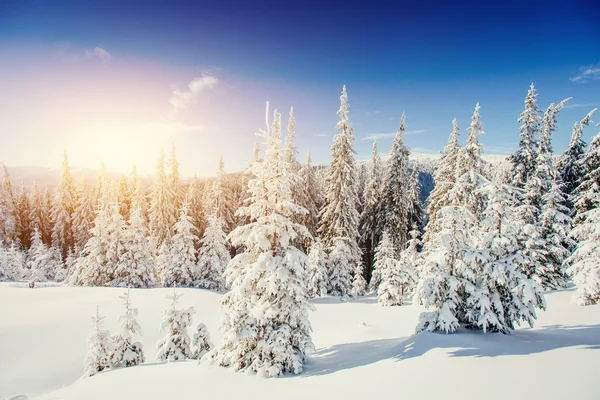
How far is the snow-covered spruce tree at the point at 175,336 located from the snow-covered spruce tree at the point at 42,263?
135 ft

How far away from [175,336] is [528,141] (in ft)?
94.6

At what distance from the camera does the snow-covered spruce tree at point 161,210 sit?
39.6 m

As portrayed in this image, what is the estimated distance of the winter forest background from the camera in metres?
9.43

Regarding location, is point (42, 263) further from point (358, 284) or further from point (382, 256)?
point (382, 256)

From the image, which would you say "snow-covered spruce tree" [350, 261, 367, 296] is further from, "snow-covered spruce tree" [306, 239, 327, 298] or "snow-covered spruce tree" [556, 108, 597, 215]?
"snow-covered spruce tree" [556, 108, 597, 215]

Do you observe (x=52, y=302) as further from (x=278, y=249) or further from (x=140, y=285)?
(x=278, y=249)

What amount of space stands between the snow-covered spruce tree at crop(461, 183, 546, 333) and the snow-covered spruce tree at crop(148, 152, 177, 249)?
37630 mm

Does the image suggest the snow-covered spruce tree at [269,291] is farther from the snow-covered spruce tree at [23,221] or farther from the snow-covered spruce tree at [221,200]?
the snow-covered spruce tree at [23,221]

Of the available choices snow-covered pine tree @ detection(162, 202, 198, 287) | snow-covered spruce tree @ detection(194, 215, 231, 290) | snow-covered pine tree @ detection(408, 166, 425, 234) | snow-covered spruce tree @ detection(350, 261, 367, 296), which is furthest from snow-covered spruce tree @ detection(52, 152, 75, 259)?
snow-covered pine tree @ detection(408, 166, 425, 234)

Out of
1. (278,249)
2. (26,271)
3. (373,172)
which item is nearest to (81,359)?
(278,249)

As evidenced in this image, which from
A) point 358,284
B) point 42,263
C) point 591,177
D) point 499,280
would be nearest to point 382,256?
point 358,284

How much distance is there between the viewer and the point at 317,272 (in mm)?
25328

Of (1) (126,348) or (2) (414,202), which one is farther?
(2) (414,202)

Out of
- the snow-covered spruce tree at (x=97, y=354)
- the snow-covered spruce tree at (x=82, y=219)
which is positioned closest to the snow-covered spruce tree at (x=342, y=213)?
the snow-covered spruce tree at (x=97, y=354)
